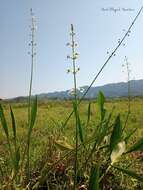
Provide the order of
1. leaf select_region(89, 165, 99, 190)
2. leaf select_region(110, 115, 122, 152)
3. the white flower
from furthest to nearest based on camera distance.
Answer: the white flower
leaf select_region(110, 115, 122, 152)
leaf select_region(89, 165, 99, 190)

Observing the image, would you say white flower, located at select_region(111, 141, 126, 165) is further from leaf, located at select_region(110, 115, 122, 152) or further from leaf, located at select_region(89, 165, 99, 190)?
leaf, located at select_region(89, 165, 99, 190)

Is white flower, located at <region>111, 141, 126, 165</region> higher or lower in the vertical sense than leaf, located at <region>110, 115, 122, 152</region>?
lower

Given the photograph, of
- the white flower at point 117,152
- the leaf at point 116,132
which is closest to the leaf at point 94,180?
the leaf at point 116,132

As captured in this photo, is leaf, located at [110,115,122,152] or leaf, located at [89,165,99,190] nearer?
leaf, located at [89,165,99,190]

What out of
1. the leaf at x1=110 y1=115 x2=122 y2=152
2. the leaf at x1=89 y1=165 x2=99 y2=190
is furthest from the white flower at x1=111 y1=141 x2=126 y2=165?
the leaf at x1=89 y1=165 x2=99 y2=190

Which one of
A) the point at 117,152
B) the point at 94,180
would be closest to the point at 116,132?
the point at 117,152

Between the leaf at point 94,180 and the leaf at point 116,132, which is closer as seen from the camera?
the leaf at point 94,180

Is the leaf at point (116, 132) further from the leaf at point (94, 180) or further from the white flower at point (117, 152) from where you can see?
the leaf at point (94, 180)

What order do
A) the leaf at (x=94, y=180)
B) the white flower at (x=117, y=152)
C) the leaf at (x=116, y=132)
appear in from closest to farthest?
the leaf at (x=94, y=180) < the leaf at (x=116, y=132) < the white flower at (x=117, y=152)

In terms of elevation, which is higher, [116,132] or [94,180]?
[116,132]

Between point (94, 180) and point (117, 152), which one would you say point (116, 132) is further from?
point (94, 180)

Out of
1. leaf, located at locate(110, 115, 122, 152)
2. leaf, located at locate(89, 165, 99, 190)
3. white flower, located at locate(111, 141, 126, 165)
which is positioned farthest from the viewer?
white flower, located at locate(111, 141, 126, 165)

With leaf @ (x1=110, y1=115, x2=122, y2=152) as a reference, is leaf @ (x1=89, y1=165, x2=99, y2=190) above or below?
below

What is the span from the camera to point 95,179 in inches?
95.7
